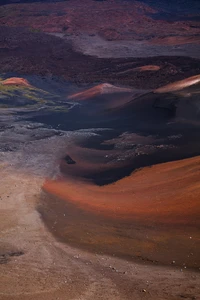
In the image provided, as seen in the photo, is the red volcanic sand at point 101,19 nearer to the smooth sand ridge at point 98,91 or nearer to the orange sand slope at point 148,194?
the smooth sand ridge at point 98,91

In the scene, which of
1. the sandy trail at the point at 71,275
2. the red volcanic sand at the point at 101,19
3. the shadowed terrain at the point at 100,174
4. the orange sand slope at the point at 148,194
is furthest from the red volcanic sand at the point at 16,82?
the sandy trail at the point at 71,275

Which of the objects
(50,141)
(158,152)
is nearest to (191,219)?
(158,152)

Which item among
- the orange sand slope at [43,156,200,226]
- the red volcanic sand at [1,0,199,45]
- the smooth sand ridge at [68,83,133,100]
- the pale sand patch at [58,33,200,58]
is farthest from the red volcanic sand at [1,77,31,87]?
the red volcanic sand at [1,0,199,45]

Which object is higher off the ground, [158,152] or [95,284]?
[95,284]

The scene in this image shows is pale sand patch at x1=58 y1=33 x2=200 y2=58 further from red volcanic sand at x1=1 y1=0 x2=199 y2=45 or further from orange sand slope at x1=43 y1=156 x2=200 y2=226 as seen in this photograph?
orange sand slope at x1=43 y1=156 x2=200 y2=226

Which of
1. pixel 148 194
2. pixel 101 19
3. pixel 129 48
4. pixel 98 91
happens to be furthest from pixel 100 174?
pixel 101 19

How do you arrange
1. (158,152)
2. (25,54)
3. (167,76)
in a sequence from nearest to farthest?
(158,152) → (167,76) → (25,54)

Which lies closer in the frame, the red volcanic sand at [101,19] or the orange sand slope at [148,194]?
the orange sand slope at [148,194]

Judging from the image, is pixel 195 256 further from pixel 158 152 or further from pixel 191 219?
pixel 158 152
